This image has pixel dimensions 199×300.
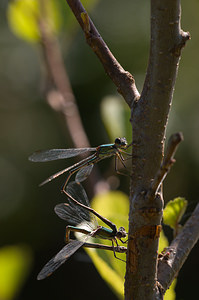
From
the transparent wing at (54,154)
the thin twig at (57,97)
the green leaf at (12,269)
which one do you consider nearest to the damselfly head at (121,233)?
the transparent wing at (54,154)

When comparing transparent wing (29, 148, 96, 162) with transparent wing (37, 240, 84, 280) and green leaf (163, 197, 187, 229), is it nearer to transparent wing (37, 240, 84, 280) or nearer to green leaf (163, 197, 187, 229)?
transparent wing (37, 240, 84, 280)

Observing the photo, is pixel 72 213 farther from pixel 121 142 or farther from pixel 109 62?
pixel 109 62

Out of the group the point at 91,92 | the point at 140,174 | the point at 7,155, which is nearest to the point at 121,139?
the point at 140,174

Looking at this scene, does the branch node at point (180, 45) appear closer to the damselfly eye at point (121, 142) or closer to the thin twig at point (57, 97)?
the damselfly eye at point (121, 142)

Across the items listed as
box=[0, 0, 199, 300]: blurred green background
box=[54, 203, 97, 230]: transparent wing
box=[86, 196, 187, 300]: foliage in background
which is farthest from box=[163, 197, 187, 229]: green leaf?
box=[0, 0, 199, 300]: blurred green background

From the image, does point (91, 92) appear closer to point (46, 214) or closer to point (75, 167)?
point (46, 214)
